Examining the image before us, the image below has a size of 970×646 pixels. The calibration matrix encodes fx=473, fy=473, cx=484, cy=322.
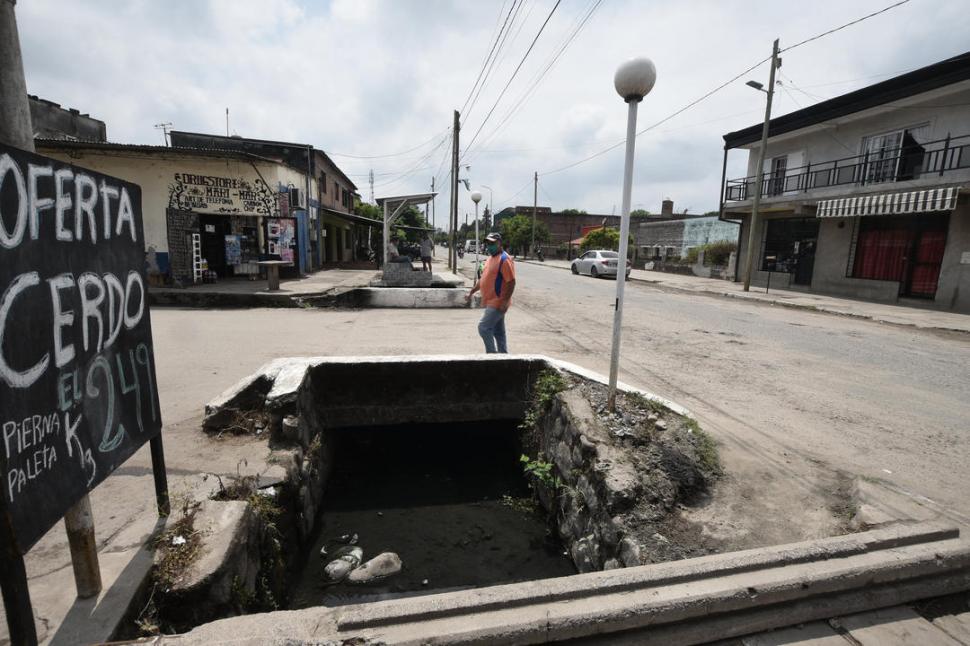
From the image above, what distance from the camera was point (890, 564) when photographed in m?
2.34

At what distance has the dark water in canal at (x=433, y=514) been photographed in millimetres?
3936

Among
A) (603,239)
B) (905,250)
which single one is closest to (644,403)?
(905,250)

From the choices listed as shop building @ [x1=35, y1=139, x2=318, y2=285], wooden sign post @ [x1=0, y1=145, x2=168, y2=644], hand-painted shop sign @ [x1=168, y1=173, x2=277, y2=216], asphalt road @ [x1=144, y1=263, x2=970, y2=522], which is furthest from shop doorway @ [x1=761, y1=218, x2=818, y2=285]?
wooden sign post @ [x1=0, y1=145, x2=168, y2=644]

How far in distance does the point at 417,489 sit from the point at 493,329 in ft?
6.89

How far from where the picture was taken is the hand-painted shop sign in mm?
14047

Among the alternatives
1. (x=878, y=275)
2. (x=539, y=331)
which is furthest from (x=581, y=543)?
(x=878, y=275)

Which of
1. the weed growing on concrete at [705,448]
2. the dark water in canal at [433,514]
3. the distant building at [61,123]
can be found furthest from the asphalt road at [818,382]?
the distant building at [61,123]

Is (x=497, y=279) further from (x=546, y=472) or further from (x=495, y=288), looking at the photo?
(x=546, y=472)

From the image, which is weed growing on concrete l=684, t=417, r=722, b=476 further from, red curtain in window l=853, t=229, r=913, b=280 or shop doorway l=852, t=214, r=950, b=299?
red curtain in window l=853, t=229, r=913, b=280

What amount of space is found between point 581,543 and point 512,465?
228 centimetres

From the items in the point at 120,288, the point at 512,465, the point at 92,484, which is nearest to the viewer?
the point at 92,484

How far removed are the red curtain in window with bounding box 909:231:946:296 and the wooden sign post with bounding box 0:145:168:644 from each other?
20.5m

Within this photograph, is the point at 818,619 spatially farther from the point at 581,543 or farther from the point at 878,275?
the point at 878,275

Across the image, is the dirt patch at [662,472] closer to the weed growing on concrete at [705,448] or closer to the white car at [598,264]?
the weed growing on concrete at [705,448]
